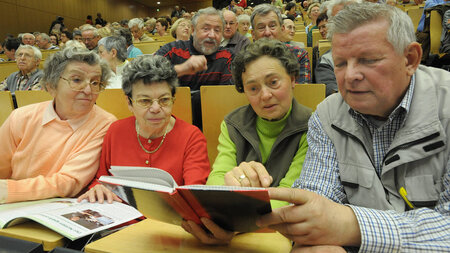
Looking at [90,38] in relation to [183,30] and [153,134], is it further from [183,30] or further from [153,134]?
[153,134]

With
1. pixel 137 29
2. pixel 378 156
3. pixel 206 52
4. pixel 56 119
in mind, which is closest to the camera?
pixel 378 156

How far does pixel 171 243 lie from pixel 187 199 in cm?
21

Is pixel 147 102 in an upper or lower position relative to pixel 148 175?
upper

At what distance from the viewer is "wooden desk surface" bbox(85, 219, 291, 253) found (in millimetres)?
776

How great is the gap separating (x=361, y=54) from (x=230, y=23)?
2738 mm

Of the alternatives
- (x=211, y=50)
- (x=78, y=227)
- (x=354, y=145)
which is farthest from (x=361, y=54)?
(x=211, y=50)

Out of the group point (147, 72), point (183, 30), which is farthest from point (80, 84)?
point (183, 30)

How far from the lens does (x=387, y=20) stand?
0.81 metres

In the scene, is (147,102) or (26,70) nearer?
(147,102)

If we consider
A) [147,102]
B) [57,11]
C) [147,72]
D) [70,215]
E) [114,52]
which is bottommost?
[70,215]

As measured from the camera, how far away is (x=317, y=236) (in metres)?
0.69

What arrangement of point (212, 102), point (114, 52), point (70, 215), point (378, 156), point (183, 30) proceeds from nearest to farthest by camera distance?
1. point (378, 156)
2. point (70, 215)
3. point (212, 102)
4. point (114, 52)
5. point (183, 30)

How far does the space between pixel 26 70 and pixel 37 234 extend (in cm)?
327

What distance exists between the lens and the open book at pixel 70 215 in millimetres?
933
